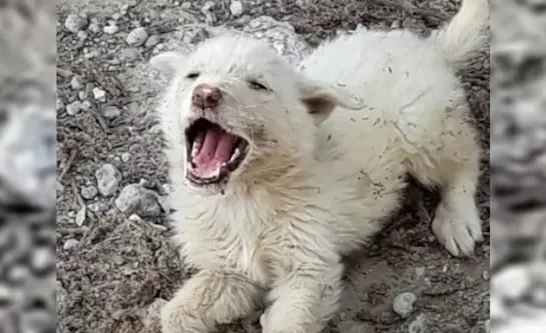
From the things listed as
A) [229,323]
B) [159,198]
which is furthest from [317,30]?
[229,323]

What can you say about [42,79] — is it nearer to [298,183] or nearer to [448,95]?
[298,183]

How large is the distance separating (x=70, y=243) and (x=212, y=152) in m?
0.28

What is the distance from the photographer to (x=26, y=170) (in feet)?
4.62

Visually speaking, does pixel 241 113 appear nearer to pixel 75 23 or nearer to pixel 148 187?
pixel 148 187

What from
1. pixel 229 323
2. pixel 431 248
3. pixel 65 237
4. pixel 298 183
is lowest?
pixel 431 248

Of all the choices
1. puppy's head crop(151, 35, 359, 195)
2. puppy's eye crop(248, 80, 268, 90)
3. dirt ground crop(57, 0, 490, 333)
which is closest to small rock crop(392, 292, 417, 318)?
dirt ground crop(57, 0, 490, 333)

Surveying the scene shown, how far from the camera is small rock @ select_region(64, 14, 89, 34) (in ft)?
4.91

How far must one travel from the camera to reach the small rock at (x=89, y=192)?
1463 mm

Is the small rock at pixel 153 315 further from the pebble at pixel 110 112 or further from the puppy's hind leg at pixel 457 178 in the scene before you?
the puppy's hind leg at pixel 457 178

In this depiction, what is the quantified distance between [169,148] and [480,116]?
454mm

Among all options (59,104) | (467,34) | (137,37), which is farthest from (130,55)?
(467,34)

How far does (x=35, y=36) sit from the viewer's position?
145 centimetres

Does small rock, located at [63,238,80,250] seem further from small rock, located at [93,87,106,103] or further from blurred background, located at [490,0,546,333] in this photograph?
blurred background, located at [490,0,546,333]

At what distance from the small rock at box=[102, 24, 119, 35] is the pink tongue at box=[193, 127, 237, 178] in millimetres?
303
